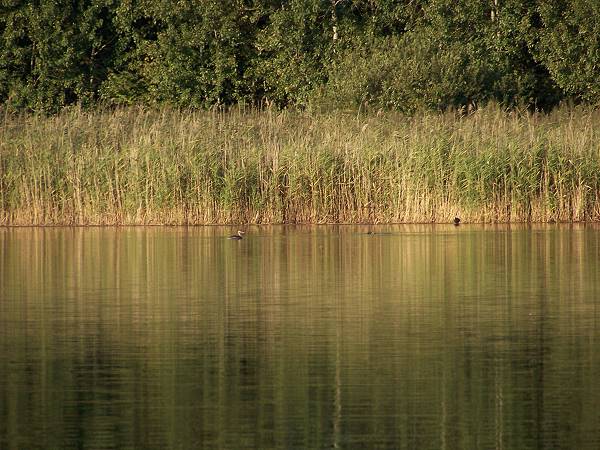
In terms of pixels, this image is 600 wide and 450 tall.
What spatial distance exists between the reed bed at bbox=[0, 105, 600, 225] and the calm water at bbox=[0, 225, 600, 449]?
587cm

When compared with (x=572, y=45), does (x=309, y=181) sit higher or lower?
lower

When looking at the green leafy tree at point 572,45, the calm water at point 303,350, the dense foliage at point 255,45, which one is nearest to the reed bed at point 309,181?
the calm water at point 303,350

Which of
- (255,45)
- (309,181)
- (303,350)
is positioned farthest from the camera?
(255,45)

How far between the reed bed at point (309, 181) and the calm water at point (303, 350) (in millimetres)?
5870

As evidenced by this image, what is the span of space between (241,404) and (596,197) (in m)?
16.6

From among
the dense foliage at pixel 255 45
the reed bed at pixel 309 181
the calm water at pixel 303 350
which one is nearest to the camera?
the calm water at pixel 303 350

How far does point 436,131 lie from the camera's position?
992 inches

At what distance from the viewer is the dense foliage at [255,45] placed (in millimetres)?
38562

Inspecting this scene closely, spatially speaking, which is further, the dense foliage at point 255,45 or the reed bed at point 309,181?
the dense foliage at point 255,45

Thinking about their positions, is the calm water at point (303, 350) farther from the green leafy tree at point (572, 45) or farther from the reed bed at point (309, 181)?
the green leafy tree at point (572, 45)

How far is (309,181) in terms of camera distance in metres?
24.4

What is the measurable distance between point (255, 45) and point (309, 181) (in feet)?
53.5

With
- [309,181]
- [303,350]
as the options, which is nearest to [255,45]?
[309,181]

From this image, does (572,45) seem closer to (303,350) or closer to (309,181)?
(309,181)
